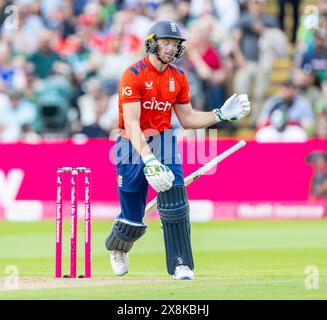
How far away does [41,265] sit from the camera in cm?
A: 1241

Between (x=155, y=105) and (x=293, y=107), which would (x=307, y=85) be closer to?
(x=293, y=107)

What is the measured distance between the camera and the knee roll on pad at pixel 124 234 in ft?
34.8

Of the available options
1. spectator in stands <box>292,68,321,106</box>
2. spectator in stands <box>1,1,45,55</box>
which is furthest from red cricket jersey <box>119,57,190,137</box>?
spectator in stands <box>1,1,45,55</box>

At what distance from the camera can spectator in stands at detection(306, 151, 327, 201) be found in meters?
18.3

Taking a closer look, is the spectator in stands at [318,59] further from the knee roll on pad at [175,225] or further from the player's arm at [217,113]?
the knee roll on pad at [175,225]

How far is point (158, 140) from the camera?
10.3 metres

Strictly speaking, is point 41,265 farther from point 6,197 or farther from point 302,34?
point 302,34

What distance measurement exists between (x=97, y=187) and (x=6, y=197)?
54.7 inches

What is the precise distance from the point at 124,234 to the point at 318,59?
10787 millimetres

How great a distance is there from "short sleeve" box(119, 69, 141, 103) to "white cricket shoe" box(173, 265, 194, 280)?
1.49 m

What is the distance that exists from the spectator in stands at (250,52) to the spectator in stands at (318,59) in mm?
846

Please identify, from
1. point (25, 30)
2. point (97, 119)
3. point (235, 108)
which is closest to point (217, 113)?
point (235, 108)

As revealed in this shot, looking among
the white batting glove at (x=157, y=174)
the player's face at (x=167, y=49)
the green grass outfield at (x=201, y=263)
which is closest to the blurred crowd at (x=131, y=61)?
the green grass outfield at (x=201, y=263)
